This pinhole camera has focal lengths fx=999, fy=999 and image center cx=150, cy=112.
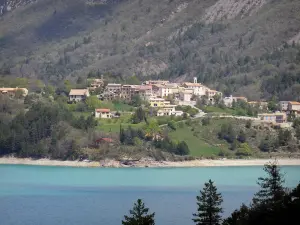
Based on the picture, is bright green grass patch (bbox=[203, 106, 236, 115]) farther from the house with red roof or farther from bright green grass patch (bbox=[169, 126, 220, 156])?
the house with red roof

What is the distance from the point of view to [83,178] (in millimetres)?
75562

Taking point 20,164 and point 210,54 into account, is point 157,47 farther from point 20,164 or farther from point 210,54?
point 20,164

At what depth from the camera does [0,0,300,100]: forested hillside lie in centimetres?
13838

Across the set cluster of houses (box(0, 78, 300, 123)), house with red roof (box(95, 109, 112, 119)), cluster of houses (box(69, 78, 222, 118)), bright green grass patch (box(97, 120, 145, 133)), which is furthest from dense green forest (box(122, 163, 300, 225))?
cluster of houses (box(0, 78, 300, 123))

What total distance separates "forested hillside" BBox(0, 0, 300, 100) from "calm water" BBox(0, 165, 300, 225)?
4650cm

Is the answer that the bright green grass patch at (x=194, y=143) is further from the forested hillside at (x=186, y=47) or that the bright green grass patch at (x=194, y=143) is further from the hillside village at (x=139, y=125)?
the forested hillside at (x=186, y=47)

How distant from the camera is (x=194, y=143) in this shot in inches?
3652

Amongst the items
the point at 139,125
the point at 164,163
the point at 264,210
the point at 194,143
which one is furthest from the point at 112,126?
the point at 264,210

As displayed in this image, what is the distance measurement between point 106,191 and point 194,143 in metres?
28.2

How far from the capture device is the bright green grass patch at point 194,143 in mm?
91000

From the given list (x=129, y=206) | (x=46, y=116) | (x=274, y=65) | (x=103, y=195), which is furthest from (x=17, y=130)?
(x=274, y=65)

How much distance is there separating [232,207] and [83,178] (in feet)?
75.5

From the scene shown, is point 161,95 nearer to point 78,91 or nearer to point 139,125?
point 78,91

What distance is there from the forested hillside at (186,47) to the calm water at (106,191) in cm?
4650
